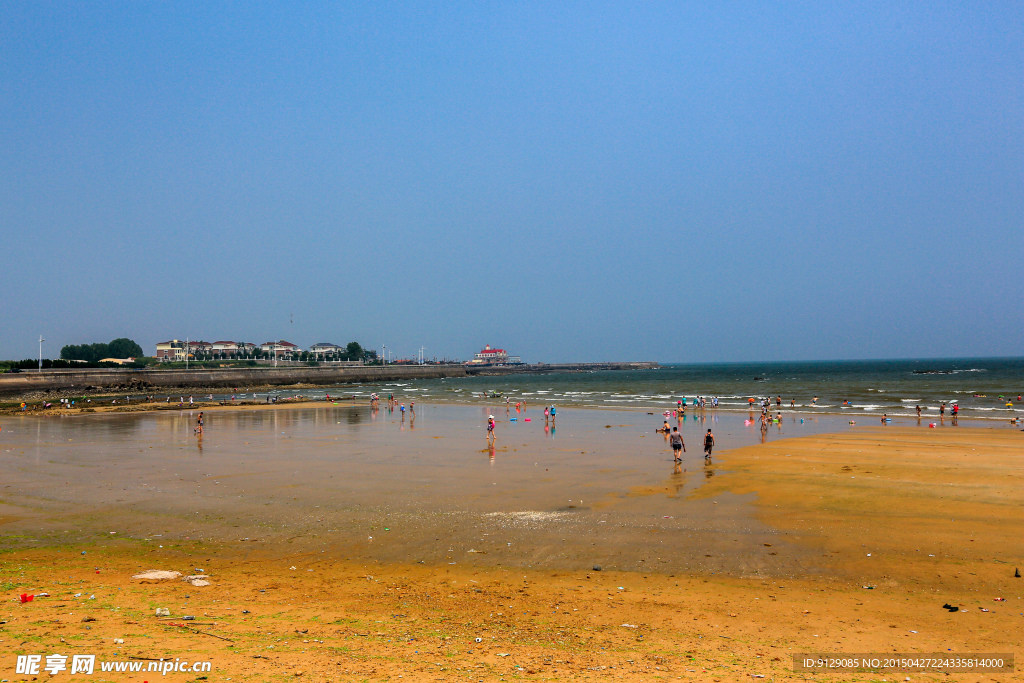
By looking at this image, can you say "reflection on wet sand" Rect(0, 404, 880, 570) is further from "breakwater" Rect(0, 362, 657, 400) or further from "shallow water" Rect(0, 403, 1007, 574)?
"breakwater" Rect(0, 362, 657, 400)

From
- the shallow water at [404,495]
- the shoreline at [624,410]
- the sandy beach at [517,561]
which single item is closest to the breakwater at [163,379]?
the shoreline at [624,410]

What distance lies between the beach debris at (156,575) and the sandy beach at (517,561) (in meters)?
0.37

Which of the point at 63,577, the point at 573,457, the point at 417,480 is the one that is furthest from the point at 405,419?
the point at 63,577

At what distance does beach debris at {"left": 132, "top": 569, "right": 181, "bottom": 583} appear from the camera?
10.7 meters

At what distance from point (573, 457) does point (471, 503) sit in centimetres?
999

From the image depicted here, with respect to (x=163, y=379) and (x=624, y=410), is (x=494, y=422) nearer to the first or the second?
(x=624, y=410)

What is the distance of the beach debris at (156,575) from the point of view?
35.2ft

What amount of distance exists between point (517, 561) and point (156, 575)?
6528mm

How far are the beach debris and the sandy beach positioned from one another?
1.20 ft

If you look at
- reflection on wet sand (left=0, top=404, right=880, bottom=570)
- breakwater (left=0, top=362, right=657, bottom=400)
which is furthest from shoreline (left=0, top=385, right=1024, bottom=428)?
reflection on wet sand (left=0, top=404, right=880, bottom=570)

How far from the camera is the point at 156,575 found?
10977 mm

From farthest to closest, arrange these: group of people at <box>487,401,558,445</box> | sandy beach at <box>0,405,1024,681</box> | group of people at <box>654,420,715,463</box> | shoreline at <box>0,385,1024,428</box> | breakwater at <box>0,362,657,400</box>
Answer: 1. breakwater at <box>0,362,657,400</box>
2. shoreline at <box>0,385,1024,428</box>
3. group of people at <box>487,401,558,445</box>
4. group of people at <box>654,420,715,463</box>
5. sandy beach at <box>0,405,1024,681</box>

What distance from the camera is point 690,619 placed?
9.16 m

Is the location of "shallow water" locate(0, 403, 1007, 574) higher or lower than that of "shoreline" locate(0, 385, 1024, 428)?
higher
